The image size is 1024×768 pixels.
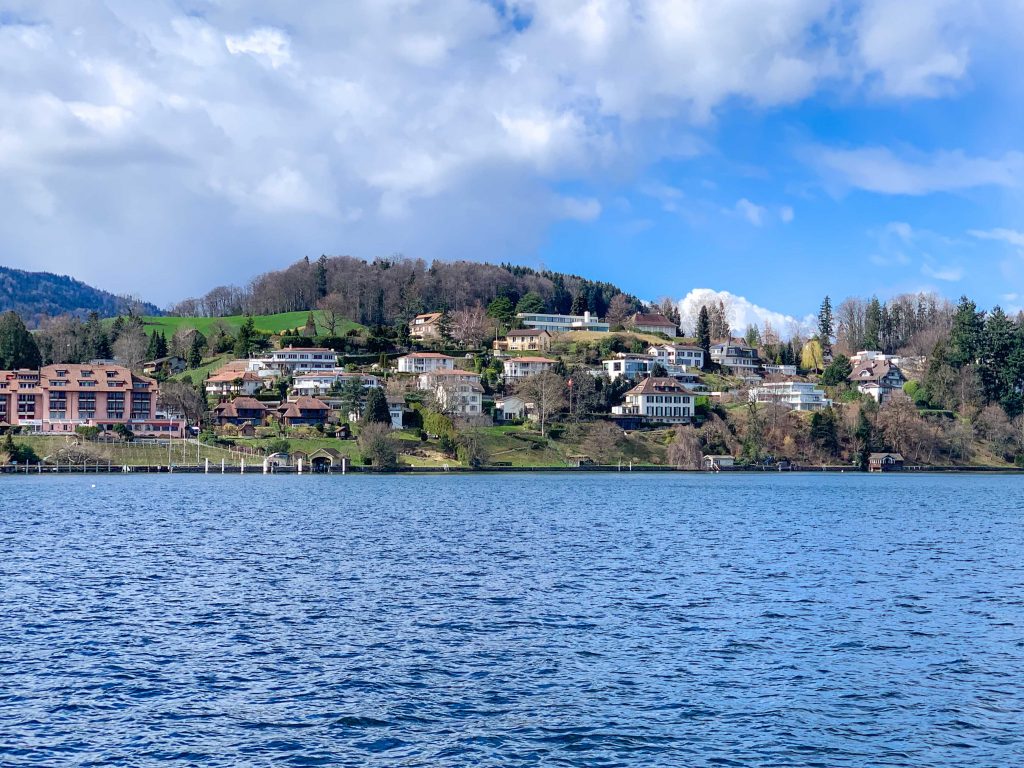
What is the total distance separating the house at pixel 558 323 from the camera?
18688 cm

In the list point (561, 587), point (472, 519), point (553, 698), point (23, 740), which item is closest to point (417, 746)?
point (553, 698)

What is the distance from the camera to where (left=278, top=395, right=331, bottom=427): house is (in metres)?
123

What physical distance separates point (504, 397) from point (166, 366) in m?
54.4

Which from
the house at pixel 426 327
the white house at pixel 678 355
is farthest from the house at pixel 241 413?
the white house at pixel 678 355

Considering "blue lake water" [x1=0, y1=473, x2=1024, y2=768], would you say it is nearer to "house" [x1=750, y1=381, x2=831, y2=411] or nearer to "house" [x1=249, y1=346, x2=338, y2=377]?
"house" [x1=750, y1=381, x2=831, y2=411]

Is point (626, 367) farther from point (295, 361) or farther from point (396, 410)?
point (295, 361)

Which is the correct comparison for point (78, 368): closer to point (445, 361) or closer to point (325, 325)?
point (445, 361)

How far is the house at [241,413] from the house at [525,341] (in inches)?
2055

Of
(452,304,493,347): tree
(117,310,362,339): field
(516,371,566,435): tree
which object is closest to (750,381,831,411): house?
(516,371,566,435): tree

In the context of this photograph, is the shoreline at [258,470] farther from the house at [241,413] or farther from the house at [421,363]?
the house at [421,363]

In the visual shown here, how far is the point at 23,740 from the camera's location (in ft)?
58.4

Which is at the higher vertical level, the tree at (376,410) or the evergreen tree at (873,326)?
the evergreen tree at (873,326)

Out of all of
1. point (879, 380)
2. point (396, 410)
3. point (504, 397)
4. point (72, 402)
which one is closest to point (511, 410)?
point (504, 397)

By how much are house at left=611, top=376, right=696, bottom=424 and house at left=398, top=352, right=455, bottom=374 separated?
26.7 metres
